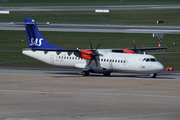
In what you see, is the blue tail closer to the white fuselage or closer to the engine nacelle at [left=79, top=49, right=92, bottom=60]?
the white fuselage

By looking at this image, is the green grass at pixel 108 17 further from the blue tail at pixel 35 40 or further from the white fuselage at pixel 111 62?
the white fuselage at pixel 111 62

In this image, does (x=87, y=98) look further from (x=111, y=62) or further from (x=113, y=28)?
(x=113, y=28)

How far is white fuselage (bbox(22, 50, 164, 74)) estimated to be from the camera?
42.1 metres

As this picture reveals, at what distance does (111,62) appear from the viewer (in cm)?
4488

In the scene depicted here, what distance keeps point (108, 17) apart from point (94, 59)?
7457 centimetres

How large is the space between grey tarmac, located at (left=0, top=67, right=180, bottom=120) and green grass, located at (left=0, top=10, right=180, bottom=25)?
6737 centimetres

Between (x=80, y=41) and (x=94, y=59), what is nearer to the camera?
(x=94, y=59)

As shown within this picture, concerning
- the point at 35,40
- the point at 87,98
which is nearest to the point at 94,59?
the point at 35,40

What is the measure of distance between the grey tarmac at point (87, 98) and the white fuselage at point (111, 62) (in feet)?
5.02

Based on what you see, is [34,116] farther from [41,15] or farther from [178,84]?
[41,15]

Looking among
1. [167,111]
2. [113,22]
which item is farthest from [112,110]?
[113,22]

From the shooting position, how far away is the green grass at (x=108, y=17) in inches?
4397

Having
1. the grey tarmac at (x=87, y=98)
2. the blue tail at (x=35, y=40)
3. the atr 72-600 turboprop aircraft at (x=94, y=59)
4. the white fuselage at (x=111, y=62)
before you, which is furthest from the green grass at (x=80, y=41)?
the grey tarmac at (x=87, y=98)

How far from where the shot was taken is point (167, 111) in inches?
939
